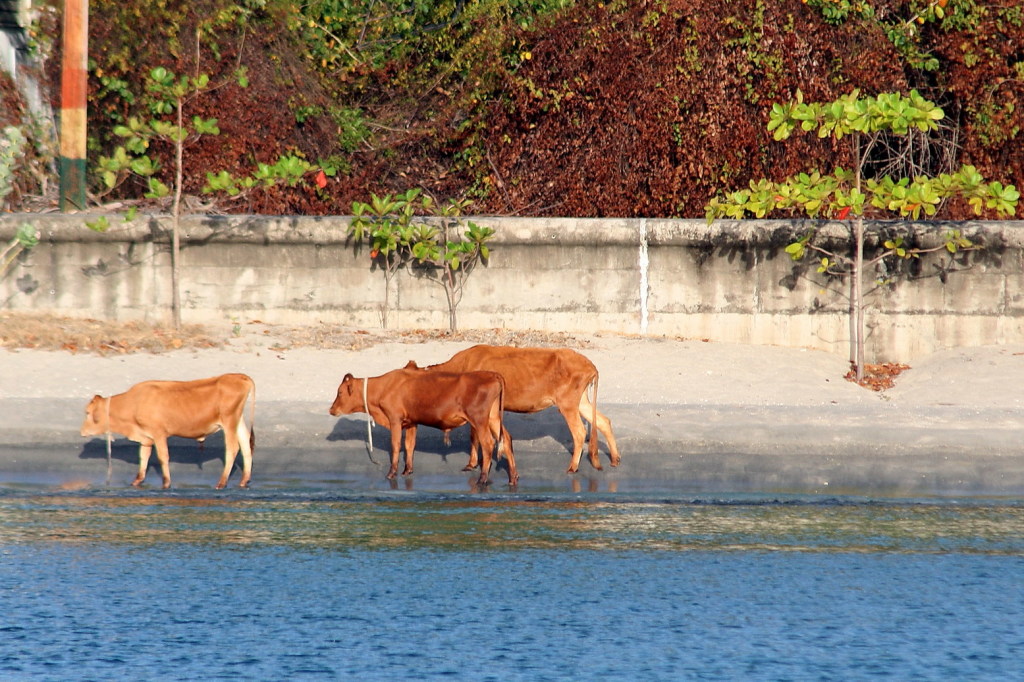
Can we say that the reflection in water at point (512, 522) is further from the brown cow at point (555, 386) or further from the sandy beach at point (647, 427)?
the brown cow at point (555, 386)

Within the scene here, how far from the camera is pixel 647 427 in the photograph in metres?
12.9

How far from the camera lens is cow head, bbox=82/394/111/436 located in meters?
11.7

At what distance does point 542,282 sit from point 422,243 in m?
1.47

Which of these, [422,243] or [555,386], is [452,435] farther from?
[422,243]

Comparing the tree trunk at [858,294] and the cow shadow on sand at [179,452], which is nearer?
the cow shadow on sand at [179,452]

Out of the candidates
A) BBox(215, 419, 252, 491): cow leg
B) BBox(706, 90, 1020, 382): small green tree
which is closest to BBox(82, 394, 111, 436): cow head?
BBox(215, 419, 252, 491): cow leg

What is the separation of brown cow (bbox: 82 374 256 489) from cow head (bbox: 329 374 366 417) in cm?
101

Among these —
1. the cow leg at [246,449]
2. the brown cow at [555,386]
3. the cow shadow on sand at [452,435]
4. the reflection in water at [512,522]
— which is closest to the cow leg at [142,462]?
the reflection in water at [512,522]

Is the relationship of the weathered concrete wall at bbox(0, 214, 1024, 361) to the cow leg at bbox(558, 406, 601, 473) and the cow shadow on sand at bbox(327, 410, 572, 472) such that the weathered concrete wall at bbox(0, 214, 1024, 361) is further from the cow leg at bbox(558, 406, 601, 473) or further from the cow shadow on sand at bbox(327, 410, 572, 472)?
the cow leg at bbox(558, 406, 601, 473)

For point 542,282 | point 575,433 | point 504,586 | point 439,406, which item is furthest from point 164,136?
point 504,586

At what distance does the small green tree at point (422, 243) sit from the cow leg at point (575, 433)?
463 centimetres

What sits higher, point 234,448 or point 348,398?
point 348,398

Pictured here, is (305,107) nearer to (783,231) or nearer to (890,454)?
(783,231)

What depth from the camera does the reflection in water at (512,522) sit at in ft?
31.1
